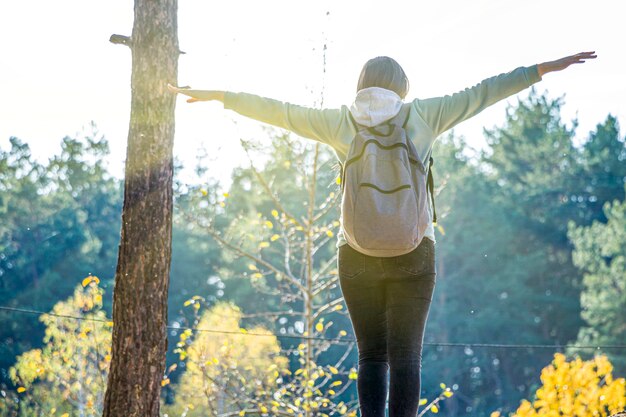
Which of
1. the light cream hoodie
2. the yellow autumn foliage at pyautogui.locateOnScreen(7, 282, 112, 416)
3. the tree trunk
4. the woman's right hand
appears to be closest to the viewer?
the light cream hoodie

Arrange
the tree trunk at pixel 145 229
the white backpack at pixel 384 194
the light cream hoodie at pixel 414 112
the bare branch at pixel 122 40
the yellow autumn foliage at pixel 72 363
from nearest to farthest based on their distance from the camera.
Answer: the white backpack at pixel 384 194, the light cream hoodie at pixel 414 112, the tree trunk at pixel 145 229, the bare branch at pixel 122 40, the yellow autumn foliage at pixel 72 363

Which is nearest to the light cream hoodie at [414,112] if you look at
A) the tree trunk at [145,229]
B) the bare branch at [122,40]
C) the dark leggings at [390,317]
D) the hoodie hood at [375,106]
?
the hoodie hood at [375,106]

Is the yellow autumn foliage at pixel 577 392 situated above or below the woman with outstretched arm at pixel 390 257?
below

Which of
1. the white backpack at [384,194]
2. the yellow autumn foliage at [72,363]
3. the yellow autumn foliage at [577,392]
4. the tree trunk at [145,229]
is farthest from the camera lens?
the yellow autumn foliage at [72,363]

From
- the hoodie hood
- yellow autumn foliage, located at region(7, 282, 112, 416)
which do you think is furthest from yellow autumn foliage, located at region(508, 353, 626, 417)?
the hoodie hood

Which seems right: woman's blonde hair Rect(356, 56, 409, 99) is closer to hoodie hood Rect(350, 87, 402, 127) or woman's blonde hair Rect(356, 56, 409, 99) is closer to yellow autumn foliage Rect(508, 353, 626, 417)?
hoodie hood Rect(350, 87, 402, 127)

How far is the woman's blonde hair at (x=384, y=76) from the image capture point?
8.79 feet

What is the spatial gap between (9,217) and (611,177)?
59.0 ft

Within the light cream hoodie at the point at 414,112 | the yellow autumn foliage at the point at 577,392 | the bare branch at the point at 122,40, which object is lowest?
the yellow autumn foliage at the point at 577,392

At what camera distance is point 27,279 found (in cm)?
2742

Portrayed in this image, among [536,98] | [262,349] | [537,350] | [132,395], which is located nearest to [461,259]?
[537,350]

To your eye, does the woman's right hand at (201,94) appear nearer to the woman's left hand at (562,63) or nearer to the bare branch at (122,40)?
the bare branch at (122,40)

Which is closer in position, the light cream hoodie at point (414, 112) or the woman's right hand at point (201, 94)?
the light cream hoodie at point (414, 112)

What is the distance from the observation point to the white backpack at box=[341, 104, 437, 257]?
2.53m
